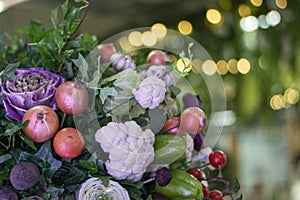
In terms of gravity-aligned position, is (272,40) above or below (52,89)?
below

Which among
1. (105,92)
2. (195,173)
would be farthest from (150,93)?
(195,173)

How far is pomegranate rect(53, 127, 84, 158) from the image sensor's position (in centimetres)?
53

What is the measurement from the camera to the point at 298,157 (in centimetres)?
304

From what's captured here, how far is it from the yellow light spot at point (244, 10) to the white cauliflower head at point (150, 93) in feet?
7.09

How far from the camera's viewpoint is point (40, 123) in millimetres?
526

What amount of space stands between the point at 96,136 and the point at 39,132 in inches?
2.2

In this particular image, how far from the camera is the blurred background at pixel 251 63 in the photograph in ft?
8.64

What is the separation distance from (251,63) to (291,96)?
0.35 m

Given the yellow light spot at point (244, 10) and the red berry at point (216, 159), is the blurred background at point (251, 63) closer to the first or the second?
the yellow light spot at point (244, 10)

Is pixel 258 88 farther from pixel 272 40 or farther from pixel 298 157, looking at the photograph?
pixel 298 157

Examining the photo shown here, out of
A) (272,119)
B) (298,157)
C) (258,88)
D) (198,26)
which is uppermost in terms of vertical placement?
(198,26)

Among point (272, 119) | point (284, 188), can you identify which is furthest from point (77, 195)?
point (284, 188)

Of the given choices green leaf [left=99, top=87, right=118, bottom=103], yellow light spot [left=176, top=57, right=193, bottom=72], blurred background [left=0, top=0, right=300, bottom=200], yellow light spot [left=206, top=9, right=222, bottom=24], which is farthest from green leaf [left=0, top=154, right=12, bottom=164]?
yellow light spot [left=206, top=9, right=222, bottom=24]

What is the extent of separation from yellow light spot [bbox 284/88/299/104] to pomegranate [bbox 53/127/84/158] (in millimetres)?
2352
